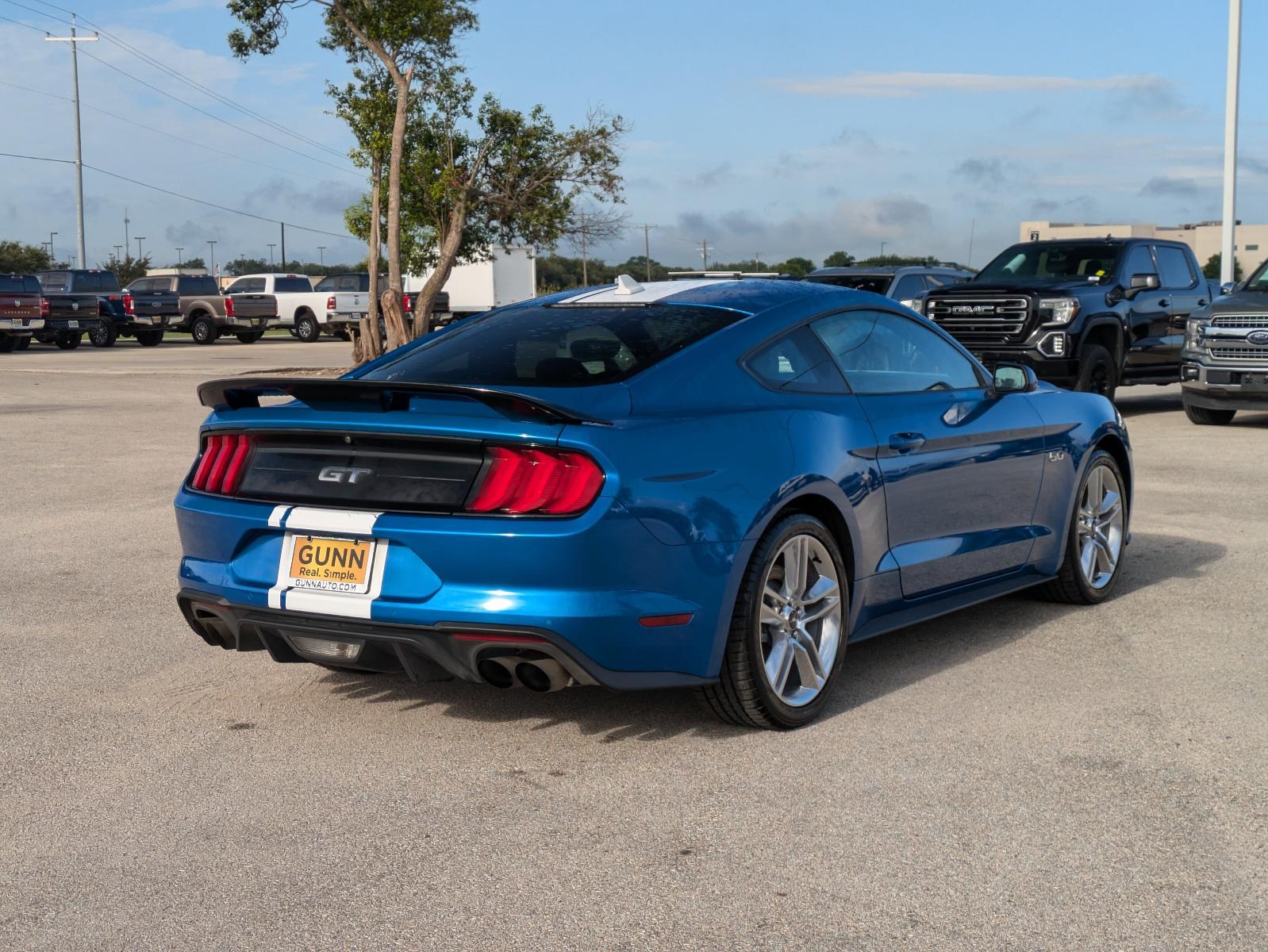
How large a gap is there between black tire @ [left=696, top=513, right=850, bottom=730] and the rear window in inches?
1496

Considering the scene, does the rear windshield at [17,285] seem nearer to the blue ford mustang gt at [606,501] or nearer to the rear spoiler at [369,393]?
the blue ford mustang gt at [606,501]

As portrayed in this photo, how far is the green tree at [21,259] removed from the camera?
95.8m

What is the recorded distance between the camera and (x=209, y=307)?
43719 mm

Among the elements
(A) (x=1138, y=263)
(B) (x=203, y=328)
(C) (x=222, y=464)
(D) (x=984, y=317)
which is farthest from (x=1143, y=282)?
(B) (x=203, y=328)

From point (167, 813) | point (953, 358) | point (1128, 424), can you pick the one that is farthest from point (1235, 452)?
point (167, 813)

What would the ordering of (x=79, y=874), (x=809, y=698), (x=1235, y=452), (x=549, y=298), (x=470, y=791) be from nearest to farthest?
(x=79, y=874)
(x=470, y=791)
(x=809, y=698)
(x=549, y=298)
(x=1235, y=452)

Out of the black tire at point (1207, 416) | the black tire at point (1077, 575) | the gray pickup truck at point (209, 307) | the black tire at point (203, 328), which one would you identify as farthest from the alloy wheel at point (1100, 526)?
the black tire at point (203, 328)

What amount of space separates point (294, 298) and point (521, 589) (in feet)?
139

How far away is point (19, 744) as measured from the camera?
5.00 m

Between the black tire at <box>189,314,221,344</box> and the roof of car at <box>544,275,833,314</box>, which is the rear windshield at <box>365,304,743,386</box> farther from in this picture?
the black tire at <box>189,314,221,344</box>

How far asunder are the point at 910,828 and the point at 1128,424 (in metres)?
13.5

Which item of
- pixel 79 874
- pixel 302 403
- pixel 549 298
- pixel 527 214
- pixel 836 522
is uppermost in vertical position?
pixel 527 214

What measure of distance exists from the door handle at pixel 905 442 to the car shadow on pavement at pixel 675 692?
88 cm

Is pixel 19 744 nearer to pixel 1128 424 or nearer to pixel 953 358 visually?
pixel 953 358
